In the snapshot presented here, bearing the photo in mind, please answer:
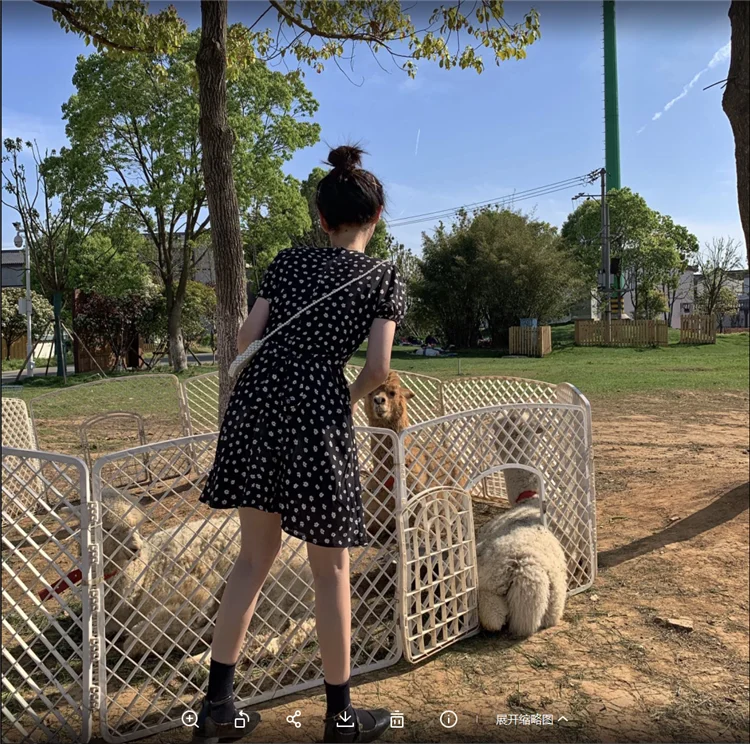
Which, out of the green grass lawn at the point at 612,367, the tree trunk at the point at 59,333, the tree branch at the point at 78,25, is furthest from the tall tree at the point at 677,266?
the tree branch at the point at 78,25

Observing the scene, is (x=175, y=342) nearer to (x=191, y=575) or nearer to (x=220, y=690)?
(x=191, y=575)

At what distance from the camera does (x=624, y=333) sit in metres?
29.1

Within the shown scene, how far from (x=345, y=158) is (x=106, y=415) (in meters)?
5.48

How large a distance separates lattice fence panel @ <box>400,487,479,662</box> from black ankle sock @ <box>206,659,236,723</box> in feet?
3.44

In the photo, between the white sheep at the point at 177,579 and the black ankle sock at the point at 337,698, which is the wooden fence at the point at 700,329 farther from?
the black ankle sock at the point at 337,698

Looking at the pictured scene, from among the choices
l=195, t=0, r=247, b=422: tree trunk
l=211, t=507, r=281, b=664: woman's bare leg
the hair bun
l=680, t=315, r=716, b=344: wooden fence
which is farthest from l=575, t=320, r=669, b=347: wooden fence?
l=211, t=507, r=281, b=664: woman's bare leg

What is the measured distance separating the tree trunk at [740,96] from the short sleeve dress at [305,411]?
358 cm

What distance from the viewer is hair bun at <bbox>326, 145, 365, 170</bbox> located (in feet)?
7.49

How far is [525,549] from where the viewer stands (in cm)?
335

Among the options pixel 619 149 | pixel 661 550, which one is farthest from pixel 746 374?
pixel 619 149

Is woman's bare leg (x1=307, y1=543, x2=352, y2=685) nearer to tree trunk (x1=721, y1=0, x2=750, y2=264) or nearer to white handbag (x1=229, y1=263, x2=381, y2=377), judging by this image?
white handbag (x1=229, y1=263, x2=381, y2=377)

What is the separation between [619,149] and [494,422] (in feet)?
149

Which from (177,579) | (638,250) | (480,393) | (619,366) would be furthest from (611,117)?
(177,579)

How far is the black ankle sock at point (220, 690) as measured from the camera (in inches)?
86.4
